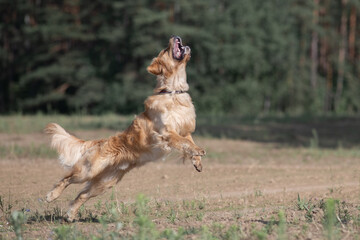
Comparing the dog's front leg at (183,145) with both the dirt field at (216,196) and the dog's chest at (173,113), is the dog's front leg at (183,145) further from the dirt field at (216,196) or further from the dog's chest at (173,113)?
the dirt field at (216,196)

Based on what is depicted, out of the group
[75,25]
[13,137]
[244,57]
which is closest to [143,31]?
[75,25]

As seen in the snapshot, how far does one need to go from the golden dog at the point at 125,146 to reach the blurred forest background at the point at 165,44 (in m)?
25.3

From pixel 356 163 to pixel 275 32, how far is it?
83.8 feet

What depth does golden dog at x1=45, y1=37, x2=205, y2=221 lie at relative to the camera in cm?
682

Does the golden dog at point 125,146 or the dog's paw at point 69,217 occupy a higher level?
the golden dog at point 125,146

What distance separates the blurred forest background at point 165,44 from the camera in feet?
110

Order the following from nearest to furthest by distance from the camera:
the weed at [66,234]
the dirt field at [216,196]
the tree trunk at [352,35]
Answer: the weed at [66,234]
the dirt field at [216,196]
the tree trunk at [352,35]

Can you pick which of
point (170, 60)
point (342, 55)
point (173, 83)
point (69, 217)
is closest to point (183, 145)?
point (173, 83)

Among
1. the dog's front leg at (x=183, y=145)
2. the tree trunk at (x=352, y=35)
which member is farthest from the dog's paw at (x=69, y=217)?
the tree trunk at (x=352, y=35)

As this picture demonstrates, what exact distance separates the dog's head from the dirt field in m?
1.24

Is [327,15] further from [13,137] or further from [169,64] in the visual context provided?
[169,64]

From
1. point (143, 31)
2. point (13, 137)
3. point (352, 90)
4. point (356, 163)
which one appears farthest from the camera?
point (352, 90)

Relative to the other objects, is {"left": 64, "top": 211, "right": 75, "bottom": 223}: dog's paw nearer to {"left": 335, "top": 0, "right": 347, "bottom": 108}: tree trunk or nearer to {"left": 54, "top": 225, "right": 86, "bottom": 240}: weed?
{"left": 54, "top": 225, "right": 86, "bottom": 240}: weed

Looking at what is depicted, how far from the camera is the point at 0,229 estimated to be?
601 centimetres
